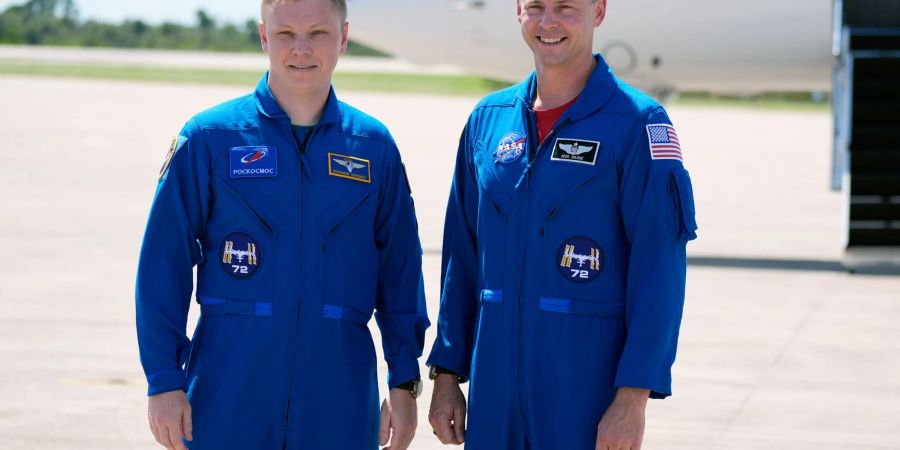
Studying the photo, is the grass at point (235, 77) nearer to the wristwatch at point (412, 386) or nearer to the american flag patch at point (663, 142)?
the wristwatch at point (412, 386)

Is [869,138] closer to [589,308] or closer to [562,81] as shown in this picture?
[562,81]

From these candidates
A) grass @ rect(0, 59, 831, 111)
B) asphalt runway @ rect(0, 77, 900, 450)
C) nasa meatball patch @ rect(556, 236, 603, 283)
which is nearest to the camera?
nasa meatball patch @ rect(556, 236, 603, 283)

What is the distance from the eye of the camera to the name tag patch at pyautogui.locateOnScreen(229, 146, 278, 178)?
3801mm

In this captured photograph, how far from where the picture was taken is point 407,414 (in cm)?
400

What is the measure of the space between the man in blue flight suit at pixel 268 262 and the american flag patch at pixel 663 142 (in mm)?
861

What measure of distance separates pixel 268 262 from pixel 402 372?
56cm

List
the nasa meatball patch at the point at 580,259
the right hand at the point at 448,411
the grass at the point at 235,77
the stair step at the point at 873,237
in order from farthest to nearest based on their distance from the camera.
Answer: the grass at the point at 235,77, the stair step at the point at 873,237, the right hand at the point at 448,411, the nasa meatball patch at the point at 580,259

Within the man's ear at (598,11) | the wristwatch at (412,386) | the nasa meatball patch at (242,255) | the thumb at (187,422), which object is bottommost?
the thumb at (187,422)

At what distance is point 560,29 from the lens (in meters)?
3.77

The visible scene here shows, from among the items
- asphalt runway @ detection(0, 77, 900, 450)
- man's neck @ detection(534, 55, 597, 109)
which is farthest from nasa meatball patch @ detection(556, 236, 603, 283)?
asphalt runway @ detection(0, 77, 900, 450)

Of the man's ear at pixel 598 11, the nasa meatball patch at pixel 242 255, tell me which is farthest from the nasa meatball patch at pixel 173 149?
the man's ear at pixel 598 11

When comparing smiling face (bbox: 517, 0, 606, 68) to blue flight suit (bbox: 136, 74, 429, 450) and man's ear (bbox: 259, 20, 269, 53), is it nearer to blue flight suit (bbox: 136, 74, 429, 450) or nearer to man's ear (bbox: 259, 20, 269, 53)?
blue flight suit (bbox: 136, 74, 429, 450)

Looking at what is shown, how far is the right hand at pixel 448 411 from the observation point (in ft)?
12.9

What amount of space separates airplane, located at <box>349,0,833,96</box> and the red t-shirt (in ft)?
28.5
